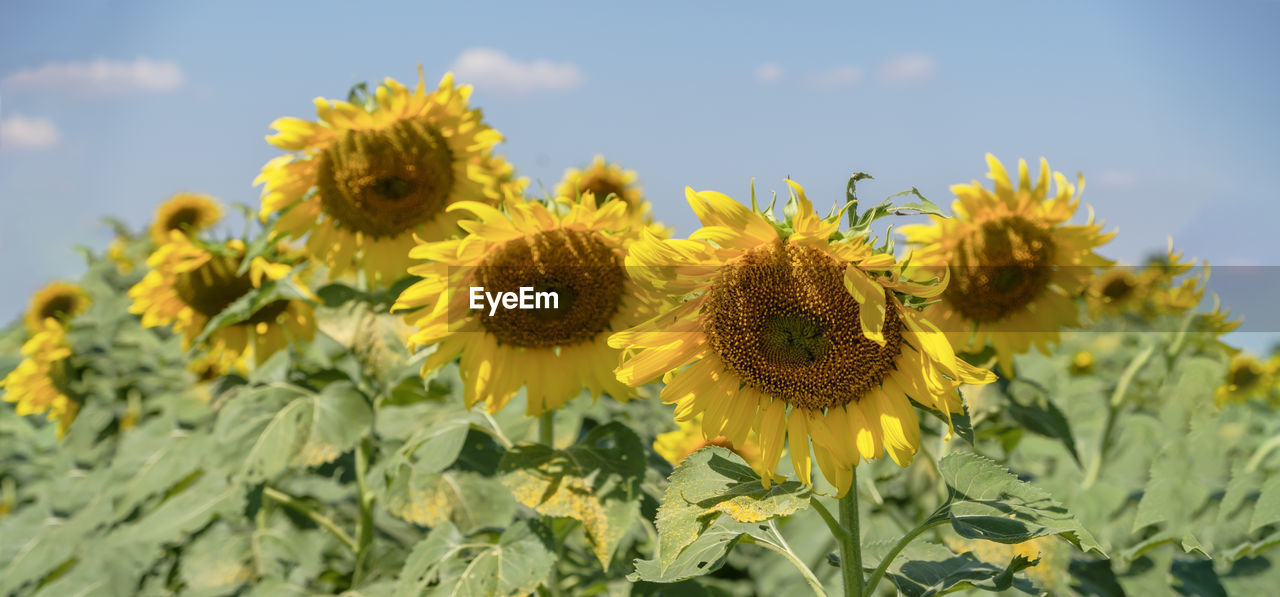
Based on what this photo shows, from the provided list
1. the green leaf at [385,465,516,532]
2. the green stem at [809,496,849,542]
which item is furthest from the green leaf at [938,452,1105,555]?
the green leaf at [385,465,516,532]

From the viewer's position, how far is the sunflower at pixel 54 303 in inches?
278

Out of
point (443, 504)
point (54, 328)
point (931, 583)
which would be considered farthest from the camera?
point (54, 328)

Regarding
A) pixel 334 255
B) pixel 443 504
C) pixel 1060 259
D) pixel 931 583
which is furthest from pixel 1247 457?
pixel 334 255

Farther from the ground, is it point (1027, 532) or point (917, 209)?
point (917, 209)

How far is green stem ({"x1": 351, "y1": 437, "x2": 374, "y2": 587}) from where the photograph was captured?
125 inches

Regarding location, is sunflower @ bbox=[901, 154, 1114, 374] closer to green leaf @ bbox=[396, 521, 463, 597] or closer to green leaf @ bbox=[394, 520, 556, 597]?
green leaf @ bbox=[394, 520, 556, 597]

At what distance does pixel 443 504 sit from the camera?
2.93 metres

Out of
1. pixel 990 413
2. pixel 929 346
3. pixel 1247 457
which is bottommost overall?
pixel 1247 457

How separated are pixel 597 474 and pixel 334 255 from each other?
1.67 metres

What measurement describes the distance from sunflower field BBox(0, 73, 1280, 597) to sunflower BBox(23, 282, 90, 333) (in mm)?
1975

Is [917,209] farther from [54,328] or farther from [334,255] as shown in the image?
[54,328]

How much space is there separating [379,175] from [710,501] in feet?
7.00

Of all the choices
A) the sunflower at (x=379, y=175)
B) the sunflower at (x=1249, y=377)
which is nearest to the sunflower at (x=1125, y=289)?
the sunflower at (x=1249, y=377)

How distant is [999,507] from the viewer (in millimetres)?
1787
